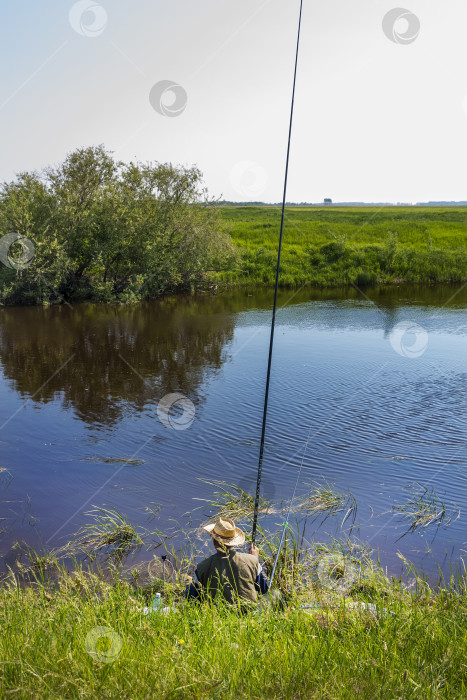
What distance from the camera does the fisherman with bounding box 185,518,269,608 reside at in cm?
490

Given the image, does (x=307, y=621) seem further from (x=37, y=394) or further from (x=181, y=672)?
(x=37, y=394)

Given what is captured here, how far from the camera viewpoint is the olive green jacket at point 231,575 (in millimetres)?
4891

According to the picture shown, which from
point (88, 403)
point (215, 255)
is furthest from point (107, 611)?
point (215, 255)

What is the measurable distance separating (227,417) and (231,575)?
7.65 meters

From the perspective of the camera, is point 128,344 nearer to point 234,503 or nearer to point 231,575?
point 234,503

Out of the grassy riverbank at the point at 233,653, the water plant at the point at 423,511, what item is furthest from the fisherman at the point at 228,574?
the water plant at the point at 423,511

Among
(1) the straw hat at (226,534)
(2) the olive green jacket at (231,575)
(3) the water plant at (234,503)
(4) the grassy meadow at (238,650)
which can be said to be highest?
(4) the grassy meadow at (238,650)

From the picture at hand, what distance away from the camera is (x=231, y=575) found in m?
4.95

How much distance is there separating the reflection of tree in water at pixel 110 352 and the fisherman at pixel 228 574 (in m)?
7.78

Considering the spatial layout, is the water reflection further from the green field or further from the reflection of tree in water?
the green field

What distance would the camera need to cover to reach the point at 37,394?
14.7m

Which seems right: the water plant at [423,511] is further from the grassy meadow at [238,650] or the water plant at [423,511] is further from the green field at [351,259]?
the green field at [351,259]

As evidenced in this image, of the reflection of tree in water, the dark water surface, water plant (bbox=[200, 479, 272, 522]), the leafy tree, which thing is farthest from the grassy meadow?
the leafy tree

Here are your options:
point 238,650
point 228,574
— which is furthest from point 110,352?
point 238,650
